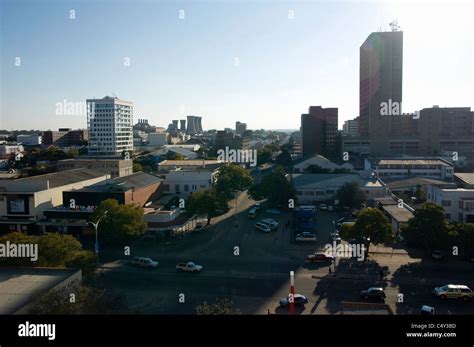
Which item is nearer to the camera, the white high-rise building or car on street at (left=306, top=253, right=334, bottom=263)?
car on street at (left=306, top=253, right=334, bottom=263)

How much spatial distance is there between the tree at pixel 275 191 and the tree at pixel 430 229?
5283 millimetres

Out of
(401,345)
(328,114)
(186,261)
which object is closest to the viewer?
(401,345)

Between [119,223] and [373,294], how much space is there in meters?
5.11

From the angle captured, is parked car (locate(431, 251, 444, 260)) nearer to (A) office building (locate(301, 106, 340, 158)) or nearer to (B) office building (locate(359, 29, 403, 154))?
(A) office building (locate(301, 106, 340, 158))

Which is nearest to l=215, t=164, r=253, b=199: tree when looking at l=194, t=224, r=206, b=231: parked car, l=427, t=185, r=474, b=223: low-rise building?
l=194, t=224, r=206, b=231: parked car

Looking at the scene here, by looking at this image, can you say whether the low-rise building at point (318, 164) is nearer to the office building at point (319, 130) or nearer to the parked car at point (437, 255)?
the office building at point (319, 130)

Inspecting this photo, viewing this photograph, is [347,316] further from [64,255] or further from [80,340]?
[64,255]

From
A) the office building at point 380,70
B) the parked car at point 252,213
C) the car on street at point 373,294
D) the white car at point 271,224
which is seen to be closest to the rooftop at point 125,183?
the parked car at point 252,213

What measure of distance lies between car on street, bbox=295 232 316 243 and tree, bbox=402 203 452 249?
2.13 meters

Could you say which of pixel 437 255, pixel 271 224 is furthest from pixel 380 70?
pixel 437 255

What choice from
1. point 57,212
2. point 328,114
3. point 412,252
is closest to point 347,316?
point 412,252

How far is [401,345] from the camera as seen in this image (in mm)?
1443

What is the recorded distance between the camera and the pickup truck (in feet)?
22.4

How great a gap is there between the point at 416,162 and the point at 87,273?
49.5ft
